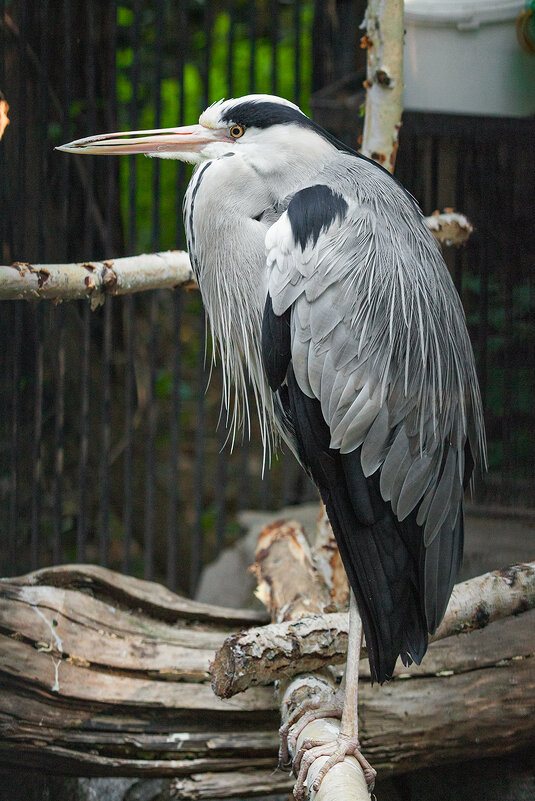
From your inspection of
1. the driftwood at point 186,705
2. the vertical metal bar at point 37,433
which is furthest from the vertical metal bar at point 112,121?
A: the driftwood at point 186,705

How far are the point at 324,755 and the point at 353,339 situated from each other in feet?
2.12

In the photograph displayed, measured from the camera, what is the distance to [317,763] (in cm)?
122

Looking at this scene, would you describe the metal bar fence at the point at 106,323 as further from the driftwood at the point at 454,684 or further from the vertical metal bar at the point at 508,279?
the vertical metal bar at the point at 508,279

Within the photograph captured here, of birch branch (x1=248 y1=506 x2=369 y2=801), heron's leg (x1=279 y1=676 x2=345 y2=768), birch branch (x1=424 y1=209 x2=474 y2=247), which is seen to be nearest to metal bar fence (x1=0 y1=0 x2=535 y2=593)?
birch branch (x1=424 y1=209 x2=474 y2=247)

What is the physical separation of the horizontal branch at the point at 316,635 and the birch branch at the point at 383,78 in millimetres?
989

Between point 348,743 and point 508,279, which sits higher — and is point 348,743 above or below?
below

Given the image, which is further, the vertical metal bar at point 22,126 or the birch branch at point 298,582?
the vertical metal bar at point 22,126

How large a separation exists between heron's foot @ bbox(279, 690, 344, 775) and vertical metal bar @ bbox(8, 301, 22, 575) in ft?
2.59

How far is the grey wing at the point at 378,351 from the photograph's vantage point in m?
1.29

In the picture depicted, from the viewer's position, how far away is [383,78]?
6.03 feet

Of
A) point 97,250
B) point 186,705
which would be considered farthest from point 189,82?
point 186,705

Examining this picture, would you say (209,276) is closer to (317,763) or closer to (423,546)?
(423,546)

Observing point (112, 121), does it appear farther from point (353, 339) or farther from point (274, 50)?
point (353, 339)

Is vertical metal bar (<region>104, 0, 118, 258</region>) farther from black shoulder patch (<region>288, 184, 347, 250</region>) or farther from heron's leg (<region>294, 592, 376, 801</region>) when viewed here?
heron's leg (<region>294, 592, 376, 801</region>)
